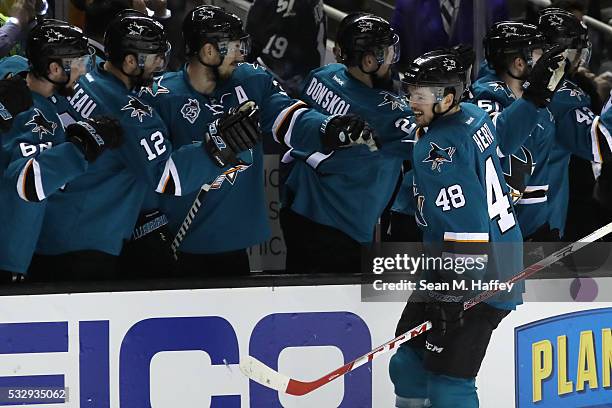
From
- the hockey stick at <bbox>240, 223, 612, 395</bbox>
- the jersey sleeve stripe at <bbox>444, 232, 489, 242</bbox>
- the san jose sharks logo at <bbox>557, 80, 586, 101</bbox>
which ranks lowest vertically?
the hockey stick at <bbox>240, 223, 612, 395</bbox>

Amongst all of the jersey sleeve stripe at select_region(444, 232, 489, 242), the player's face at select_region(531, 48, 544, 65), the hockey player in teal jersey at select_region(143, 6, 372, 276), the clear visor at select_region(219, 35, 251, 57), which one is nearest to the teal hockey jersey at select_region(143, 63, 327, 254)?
the hockey player in teal jersey at select_region(143, 6, 372, 276)

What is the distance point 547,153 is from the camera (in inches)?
177

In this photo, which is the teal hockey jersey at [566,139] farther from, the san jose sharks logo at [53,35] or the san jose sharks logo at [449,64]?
the san jose sharks logo at [53,35]

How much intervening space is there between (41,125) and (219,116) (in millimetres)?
590

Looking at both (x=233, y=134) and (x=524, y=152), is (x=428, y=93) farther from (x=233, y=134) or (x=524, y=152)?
(x=524, y=152)

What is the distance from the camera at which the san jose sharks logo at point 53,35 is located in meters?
3.88

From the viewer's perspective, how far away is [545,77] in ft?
13.0

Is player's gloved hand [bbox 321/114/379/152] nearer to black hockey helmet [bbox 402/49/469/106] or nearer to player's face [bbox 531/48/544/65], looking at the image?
black hockey helmet [bbox 402/49/469/106]

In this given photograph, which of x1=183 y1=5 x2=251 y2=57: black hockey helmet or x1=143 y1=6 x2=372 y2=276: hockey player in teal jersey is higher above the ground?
x1=183 y1=5 x2=251 y2=57: black hockey helmet

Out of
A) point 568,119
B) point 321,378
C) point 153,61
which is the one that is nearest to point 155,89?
point 153,61

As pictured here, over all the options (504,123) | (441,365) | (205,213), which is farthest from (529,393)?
(205,213)

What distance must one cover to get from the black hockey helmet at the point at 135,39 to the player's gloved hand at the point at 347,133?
0.54 meters

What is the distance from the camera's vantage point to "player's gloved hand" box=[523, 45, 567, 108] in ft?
13.1

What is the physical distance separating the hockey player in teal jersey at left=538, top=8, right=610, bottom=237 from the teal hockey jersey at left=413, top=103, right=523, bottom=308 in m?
0.66
